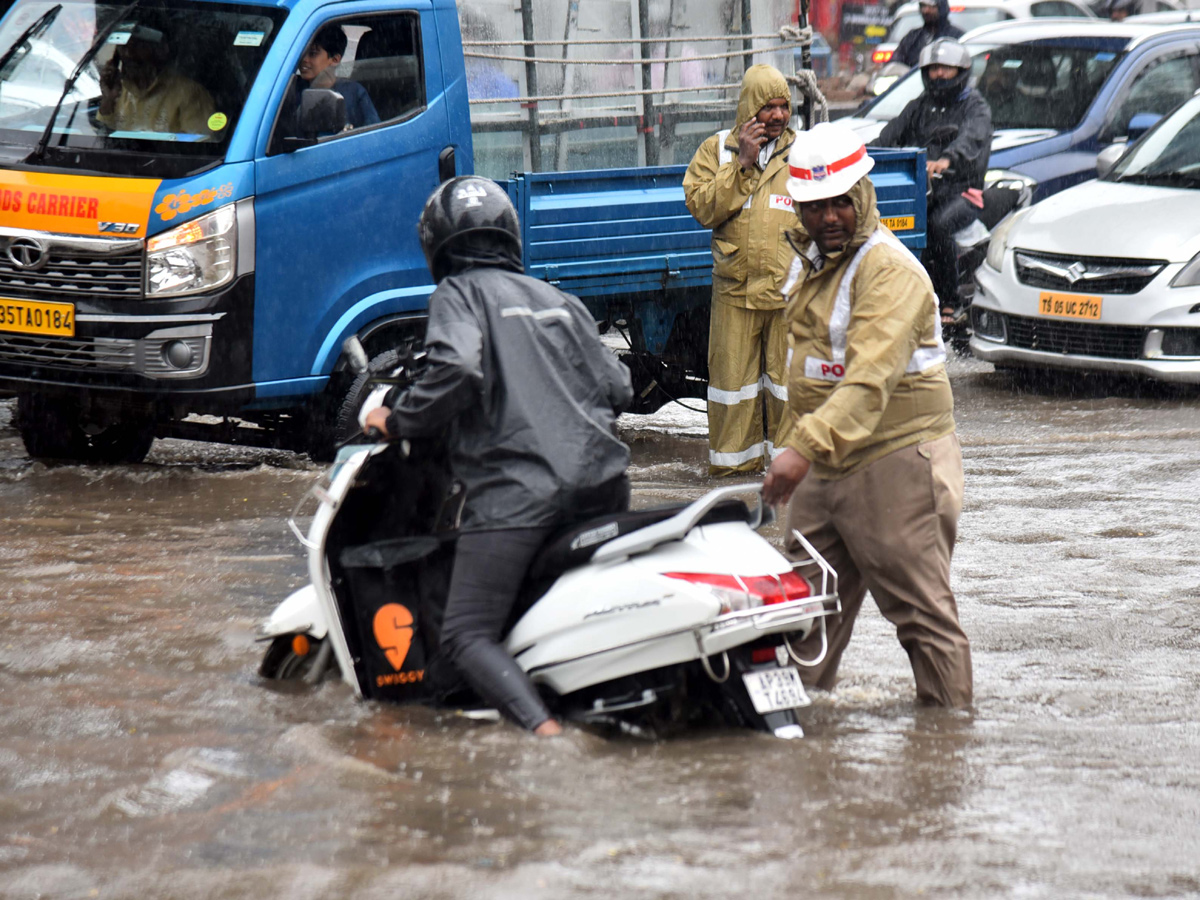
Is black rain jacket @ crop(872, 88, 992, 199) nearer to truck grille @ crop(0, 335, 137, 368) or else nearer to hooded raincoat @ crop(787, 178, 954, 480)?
truck grille @ crop(0, 335, 137, 368)

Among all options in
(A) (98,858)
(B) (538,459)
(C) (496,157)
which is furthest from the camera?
(C) (496,157)

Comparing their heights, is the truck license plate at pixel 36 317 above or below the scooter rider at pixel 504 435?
below

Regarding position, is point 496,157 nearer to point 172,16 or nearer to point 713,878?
point 172,16

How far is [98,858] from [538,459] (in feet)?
4.60

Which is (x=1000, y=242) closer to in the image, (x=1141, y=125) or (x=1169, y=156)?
(x=1169, y=156)

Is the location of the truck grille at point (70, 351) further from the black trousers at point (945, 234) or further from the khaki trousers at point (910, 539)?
the black trousers at point (945, 234)

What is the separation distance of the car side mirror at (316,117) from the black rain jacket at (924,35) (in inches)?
309

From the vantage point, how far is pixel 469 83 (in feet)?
28.4

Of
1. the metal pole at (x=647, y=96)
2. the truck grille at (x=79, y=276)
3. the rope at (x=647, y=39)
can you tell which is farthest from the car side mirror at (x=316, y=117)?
the metal pole at (x=647, y=96)

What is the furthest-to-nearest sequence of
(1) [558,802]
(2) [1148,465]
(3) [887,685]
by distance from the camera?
(2) [1148,465]
(3) [887,685]
(1) [558,802]

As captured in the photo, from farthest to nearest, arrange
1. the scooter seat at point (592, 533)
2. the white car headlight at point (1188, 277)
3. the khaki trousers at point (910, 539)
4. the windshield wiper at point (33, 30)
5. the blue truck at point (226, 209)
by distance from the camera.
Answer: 1. the white car headlight at point (1188, 277)
2. the windshield wiper at point (33, 30)
3. the blue truck at point (226, 209)
4. the khaki trousers at point (910, 539)
5. the scooter seat at point (592, 533)

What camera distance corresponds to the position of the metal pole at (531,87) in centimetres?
873

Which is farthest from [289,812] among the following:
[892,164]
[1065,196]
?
[1065,196]

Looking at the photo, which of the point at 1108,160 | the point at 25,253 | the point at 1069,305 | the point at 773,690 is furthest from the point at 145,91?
the point at 1108,160
